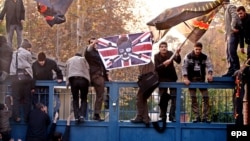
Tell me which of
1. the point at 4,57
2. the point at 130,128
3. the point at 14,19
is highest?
the point at 14,19

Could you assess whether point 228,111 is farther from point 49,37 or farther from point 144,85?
point 49,37

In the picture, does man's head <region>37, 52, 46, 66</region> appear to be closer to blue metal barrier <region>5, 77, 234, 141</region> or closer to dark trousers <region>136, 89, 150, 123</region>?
blue metal barrier <region>5, 77, 234, 141</region>

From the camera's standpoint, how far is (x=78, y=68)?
13.3 m

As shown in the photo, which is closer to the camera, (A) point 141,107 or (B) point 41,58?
(A) point 141,107

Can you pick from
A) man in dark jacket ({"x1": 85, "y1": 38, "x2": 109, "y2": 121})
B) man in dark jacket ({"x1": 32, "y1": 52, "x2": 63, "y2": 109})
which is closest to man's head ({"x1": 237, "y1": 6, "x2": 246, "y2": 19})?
man in dark jacket ({"x1": 85, "y1": 38, "x2": 109, "y2": 121})

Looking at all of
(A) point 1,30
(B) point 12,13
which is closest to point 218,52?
(A) point 1,30

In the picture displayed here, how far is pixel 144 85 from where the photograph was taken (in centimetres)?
1323

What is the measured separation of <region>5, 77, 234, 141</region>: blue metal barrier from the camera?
13297 mm

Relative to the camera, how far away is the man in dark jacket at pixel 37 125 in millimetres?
13359

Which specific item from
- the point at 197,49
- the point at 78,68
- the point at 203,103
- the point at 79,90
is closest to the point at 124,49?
the point at 78,68
